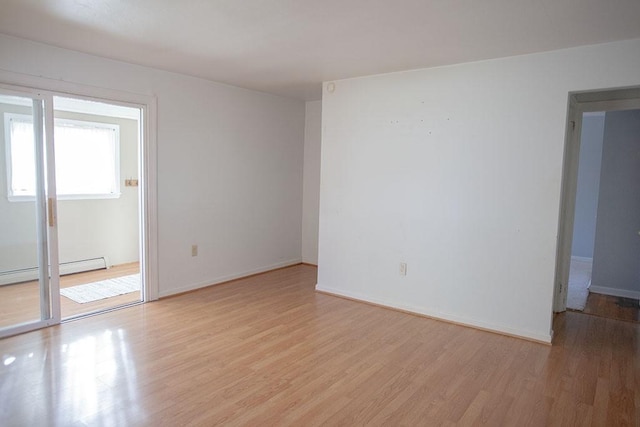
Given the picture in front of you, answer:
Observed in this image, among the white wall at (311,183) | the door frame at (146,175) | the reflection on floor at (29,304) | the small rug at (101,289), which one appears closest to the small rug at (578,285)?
the white wall at (311,183)

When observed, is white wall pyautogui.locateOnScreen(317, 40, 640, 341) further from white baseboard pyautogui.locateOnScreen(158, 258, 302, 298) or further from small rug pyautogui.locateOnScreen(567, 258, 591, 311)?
small rug pyautogui.locateOnScreen(567, 258, 591, 311)

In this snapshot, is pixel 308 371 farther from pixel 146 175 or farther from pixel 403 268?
pixel 146 175

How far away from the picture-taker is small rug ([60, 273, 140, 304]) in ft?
13.9

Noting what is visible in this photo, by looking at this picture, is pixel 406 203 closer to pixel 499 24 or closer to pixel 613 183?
pixel 499 24

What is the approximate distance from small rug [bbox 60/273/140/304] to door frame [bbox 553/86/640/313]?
4.54 m

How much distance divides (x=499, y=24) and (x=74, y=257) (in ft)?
18.0

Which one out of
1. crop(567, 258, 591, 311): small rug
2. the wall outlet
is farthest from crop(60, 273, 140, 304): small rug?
crop(567, 258, 591, 311): small rug

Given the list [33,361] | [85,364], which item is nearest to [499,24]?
[85,364]

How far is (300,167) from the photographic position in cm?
594

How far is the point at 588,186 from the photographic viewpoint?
275 inches

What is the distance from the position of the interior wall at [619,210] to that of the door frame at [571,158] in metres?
1.12

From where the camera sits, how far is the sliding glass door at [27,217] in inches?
127

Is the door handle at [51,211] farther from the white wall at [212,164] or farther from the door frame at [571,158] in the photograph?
the door frame at [571,158]

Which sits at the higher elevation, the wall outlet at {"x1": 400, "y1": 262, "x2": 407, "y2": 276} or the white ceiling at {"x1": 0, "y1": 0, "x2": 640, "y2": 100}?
the white ceiling at {"x1": 0, "y1": 0, "x2": 640, "y2": 100}
